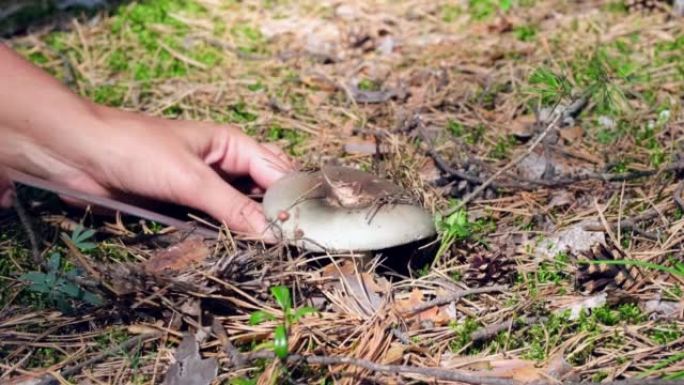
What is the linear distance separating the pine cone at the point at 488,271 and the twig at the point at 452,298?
38 mm

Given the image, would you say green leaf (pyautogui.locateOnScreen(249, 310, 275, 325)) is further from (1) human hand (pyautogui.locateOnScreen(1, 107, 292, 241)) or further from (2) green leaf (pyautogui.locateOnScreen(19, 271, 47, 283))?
(2) green leaf (pyautogui.locateOnScreen(19, 271, 47, 283))

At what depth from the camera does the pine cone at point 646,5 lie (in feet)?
14.4

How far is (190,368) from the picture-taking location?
7.25 ft

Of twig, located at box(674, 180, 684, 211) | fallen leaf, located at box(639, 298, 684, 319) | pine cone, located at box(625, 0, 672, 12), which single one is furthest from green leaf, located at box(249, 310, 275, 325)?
pine cone, located at box(625, 0, 672, 12)

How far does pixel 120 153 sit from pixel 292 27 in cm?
201

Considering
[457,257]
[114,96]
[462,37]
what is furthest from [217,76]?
[457,257]

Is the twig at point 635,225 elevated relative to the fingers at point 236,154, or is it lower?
lower

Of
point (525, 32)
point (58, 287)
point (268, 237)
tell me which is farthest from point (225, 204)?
point (525, 32)

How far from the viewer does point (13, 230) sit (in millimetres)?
2877

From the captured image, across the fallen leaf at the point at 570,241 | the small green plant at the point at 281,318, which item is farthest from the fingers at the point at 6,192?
the fallen leaf at the point at 570,241

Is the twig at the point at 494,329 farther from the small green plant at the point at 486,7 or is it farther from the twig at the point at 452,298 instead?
the small green plant at the point at 486,7

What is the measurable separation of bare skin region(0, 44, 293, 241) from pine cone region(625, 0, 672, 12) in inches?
97.1

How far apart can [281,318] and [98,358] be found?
510 millimetres

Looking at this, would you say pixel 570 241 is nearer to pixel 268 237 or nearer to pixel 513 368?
pixel 513 368
